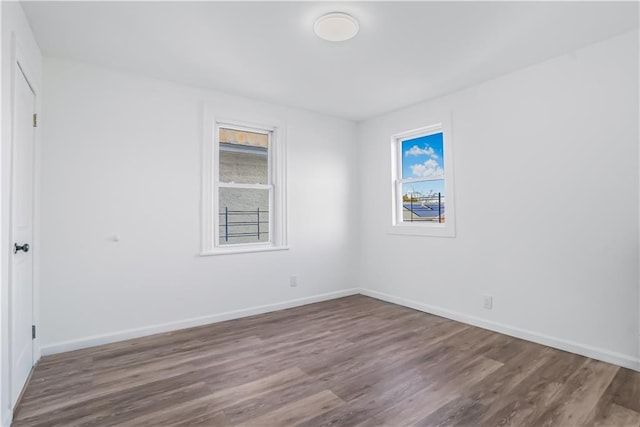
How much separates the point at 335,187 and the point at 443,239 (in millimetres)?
1595

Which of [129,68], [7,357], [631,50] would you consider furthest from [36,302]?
[631,50]

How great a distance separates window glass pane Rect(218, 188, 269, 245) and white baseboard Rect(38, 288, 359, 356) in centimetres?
81

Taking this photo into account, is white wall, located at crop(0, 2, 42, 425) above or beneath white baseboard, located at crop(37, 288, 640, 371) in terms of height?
above

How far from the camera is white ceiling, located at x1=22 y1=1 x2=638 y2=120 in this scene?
7.25ft

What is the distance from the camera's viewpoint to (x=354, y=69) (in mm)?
3111

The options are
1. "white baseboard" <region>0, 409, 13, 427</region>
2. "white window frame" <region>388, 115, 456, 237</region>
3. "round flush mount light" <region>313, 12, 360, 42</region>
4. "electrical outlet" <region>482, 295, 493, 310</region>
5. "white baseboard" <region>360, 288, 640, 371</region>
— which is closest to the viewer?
"white baseboard" <region>0, 409, 13, 427</region>

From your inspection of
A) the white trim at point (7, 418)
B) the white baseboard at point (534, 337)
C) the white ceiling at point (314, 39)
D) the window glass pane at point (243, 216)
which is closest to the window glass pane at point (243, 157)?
the window glass pane at point (243, 216)

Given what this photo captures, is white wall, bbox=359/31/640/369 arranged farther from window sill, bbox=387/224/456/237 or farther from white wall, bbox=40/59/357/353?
white wall, bbox=40/59/357/353

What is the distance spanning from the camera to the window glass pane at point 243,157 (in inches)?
152

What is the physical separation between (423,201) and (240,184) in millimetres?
2231

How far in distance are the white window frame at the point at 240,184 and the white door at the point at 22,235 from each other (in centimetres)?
141

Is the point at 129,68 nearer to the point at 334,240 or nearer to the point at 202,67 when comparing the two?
the point at 202,67

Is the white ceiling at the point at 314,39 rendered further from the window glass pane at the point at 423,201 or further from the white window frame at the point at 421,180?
the window glass pane at the point at 423,201

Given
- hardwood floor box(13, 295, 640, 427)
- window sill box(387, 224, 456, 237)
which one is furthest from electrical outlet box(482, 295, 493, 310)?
window sill box(387, 224, 456, 237)
